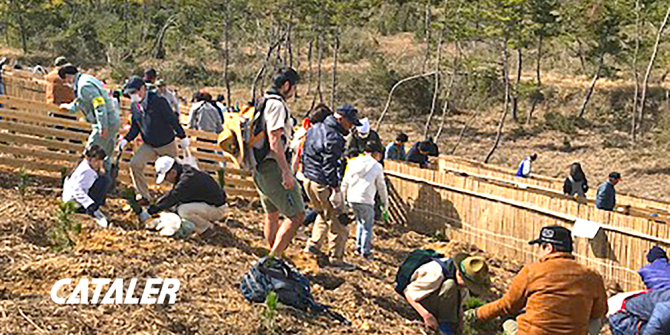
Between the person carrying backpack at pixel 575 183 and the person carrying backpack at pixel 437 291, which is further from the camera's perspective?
the person carrying backpack at pixel 575 183

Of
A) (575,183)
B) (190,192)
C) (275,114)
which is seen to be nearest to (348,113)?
(275,114)

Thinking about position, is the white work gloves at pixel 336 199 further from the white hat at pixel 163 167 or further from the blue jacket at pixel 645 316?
the blue jacket at pixel 645 316

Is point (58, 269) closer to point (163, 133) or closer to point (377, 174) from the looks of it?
point (163, 133)

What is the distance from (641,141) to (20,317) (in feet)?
91.1

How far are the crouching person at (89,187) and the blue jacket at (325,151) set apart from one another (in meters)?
2.08

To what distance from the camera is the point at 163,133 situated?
27.8 ft

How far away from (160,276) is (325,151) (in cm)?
219

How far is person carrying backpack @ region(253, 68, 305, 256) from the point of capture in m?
6.25

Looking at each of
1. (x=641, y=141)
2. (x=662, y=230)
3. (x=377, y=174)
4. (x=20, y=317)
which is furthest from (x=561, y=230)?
(x=641, y=141)

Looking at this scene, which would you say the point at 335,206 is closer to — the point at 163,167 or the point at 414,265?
the point at 414,265

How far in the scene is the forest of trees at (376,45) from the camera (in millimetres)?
29000

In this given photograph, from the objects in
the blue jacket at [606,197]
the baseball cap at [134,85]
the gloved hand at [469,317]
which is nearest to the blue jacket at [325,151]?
the gloved hand at [469,317]

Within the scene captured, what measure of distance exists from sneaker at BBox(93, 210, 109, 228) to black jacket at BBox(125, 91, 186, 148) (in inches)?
46.0

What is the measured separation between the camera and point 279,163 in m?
6.29
